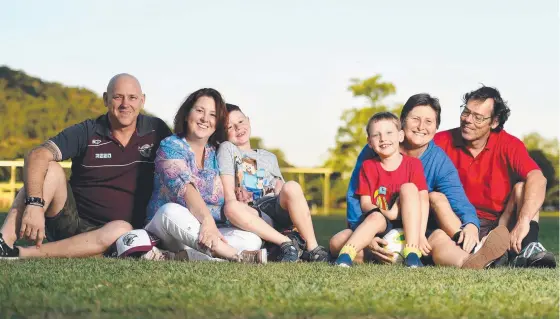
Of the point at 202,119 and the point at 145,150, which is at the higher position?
the point at 202,119

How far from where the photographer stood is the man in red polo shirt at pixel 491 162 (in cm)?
564

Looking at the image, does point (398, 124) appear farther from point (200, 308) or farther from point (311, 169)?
point (311, 169)

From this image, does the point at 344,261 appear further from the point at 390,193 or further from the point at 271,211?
the point at 271,211

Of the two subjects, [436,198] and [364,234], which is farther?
[436,198]

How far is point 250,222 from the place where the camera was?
17.1ft

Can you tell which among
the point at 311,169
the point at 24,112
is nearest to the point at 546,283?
the point at 311,169

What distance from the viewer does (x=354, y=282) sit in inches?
157

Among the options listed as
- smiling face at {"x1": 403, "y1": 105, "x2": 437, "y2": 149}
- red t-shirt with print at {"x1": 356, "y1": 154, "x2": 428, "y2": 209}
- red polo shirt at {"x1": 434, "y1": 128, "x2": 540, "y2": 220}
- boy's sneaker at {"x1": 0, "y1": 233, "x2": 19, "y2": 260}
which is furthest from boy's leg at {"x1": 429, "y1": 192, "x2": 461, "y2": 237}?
boy's sneaker at {"x1": 0, "y1": 233, "x2": 19, "y2": 260}

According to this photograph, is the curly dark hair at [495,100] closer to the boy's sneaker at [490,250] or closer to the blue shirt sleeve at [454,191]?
the blue shirt sleeve at [454,191]

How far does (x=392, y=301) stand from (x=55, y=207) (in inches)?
108

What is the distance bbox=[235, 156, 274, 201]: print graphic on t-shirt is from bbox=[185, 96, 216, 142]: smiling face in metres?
0.26

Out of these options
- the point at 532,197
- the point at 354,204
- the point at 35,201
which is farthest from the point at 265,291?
the point at 532,197

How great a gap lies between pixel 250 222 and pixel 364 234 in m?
0.71

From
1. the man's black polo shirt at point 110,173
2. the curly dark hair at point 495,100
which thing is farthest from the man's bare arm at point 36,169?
the curly dark hair at point 495,100
